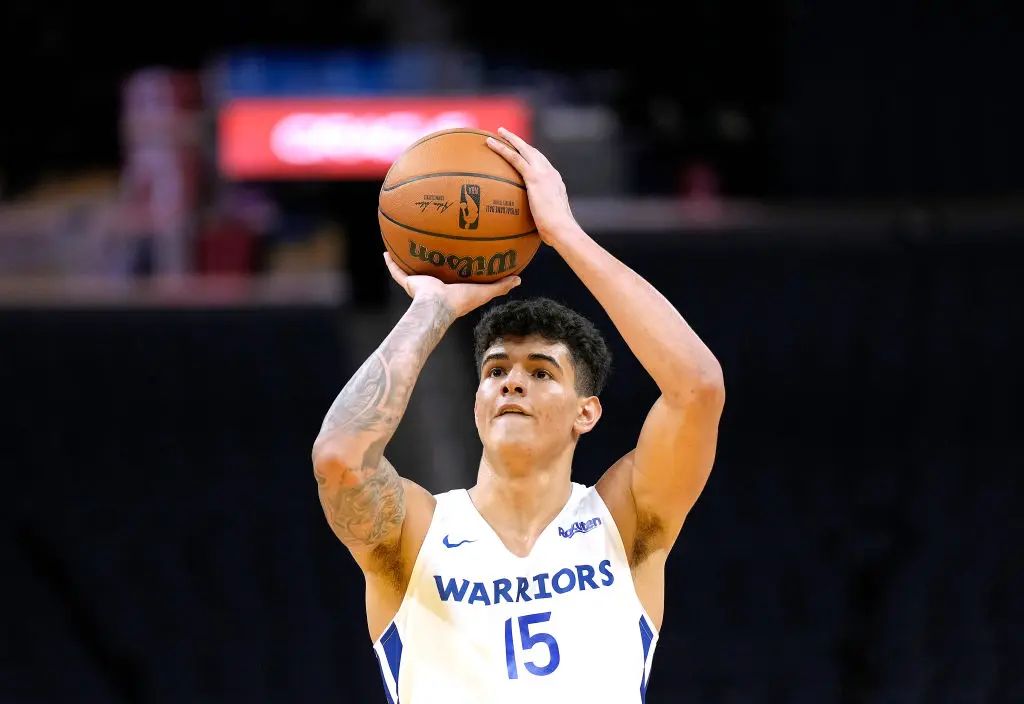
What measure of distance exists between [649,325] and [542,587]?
0.71 m

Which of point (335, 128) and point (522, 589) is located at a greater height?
point (335, 128)

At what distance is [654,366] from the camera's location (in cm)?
300

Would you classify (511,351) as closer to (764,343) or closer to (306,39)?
(764,343)

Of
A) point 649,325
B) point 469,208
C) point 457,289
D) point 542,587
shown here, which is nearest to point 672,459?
point 649,325

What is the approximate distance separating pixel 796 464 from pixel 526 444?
4638 mm

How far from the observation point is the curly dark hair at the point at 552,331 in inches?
128

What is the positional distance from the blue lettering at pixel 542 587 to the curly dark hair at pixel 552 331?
49 cm

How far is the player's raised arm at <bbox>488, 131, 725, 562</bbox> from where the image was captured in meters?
2.99

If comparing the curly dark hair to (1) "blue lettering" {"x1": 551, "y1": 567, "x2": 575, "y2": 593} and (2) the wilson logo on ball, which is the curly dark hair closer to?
(2) the wilson logo on ball

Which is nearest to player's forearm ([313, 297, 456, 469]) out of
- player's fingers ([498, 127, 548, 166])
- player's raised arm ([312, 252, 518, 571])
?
player's raised arm ([312, 252, 518, 571])

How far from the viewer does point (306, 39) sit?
13.7m

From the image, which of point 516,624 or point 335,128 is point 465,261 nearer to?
point 516,624

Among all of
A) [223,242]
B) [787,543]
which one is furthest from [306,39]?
[787,543]

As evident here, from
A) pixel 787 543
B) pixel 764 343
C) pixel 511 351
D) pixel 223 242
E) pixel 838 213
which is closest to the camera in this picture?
pixel 511 351
